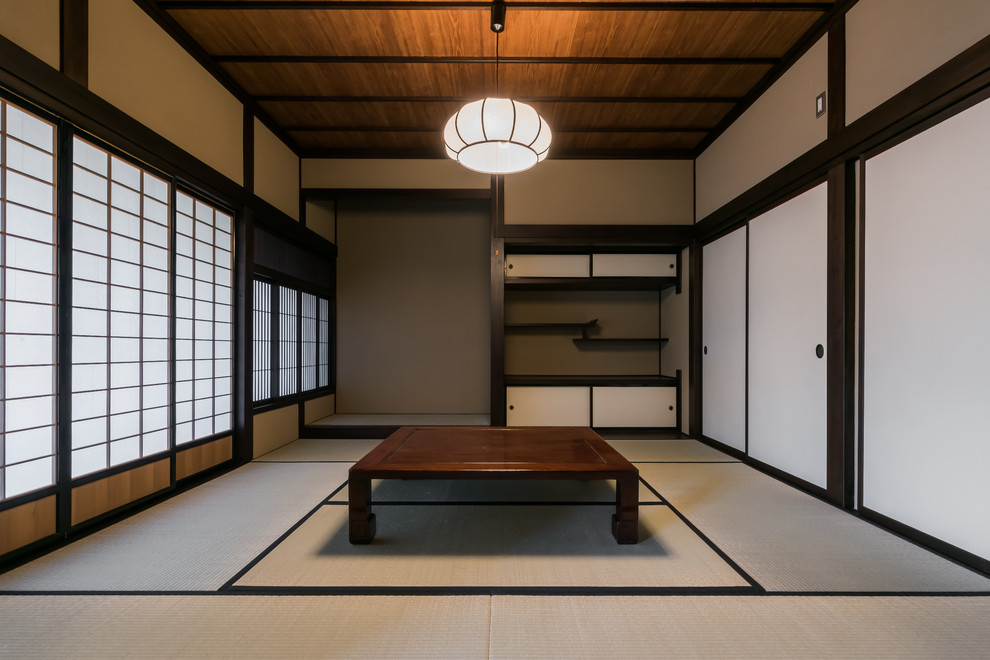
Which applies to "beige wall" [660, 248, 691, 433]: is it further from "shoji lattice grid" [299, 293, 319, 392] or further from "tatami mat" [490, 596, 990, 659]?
"shoji lattice grid" [299, 293, 319, 392]

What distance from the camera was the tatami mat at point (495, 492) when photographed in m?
2.90

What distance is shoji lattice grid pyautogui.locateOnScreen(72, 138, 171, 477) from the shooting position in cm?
236

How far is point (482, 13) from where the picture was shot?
119 inches

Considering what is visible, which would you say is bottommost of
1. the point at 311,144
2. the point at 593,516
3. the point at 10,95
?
the point at 593,516

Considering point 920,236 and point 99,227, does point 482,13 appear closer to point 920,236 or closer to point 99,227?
point 99,227

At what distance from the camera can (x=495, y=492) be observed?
3035 mm

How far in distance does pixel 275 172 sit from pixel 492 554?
4.26 metres

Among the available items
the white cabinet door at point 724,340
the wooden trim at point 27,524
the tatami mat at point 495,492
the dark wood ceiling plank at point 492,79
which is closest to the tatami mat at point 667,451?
the white cabinet door at point 724,340

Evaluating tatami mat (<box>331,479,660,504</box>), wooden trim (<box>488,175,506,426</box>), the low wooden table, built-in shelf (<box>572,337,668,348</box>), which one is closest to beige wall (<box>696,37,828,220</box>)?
built-in shelf (<box>572,337,668,348</box>)

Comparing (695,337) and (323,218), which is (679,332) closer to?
(695,337)

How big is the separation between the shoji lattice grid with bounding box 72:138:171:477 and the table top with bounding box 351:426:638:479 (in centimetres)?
155

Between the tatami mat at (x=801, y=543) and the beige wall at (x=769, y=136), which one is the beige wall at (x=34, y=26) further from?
the beige wall at (x=769, y=136)

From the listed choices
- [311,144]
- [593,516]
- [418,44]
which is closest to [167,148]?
[418,44]

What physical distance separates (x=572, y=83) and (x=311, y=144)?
9.92ft
